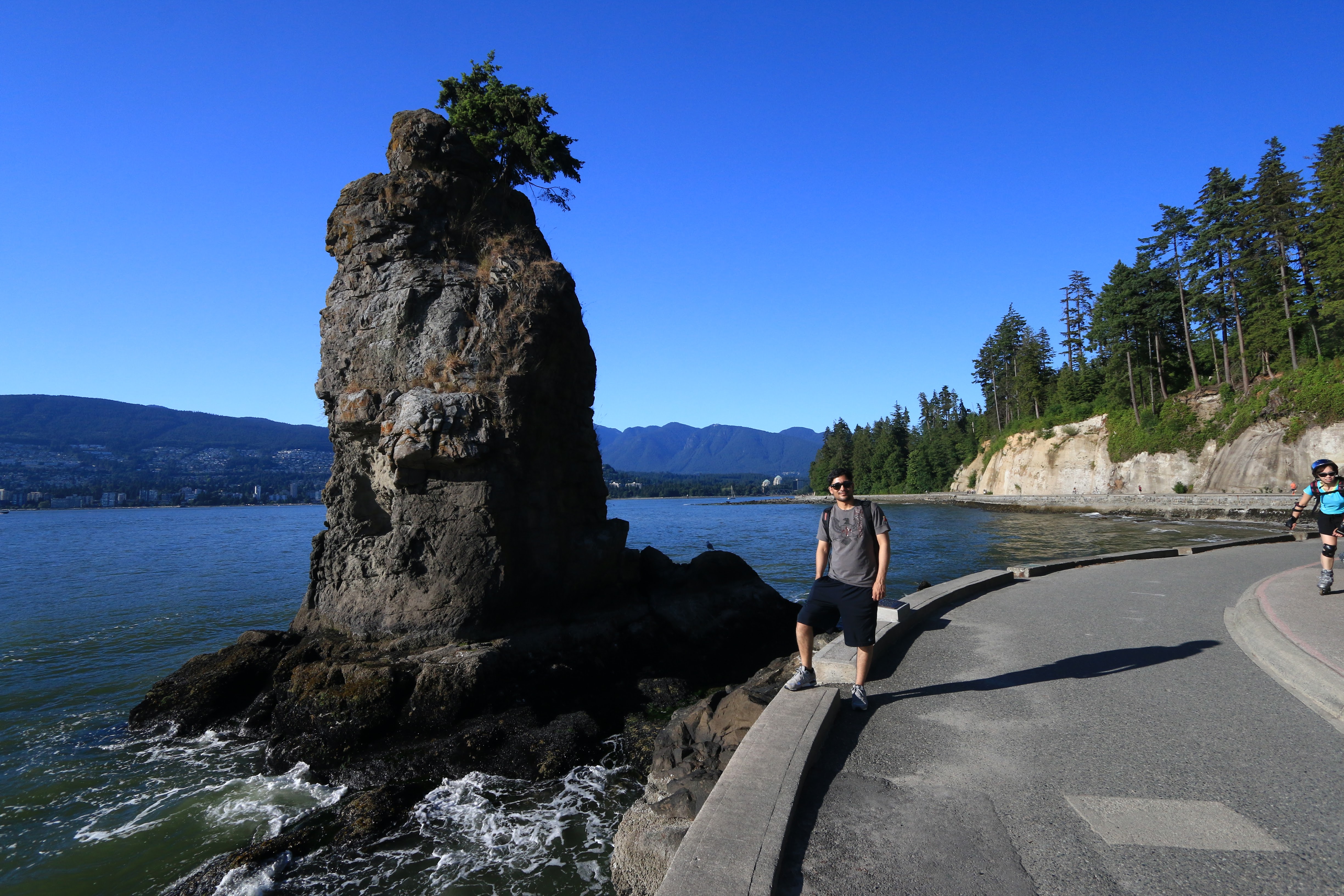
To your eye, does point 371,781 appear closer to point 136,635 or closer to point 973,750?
point 973,750

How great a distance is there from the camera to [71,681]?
14.3m

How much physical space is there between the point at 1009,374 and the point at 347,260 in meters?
93.7

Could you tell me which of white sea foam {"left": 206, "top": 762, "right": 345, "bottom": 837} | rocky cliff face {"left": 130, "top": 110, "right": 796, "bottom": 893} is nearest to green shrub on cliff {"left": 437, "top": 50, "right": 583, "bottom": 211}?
rocky cliff face {"left": 130, "top": 110, "right": 796, "bottom": 893}

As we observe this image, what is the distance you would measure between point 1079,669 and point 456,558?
10.6 metres

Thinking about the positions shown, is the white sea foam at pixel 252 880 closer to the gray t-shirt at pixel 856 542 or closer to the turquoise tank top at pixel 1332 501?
the gray t-shirt at pixel 856 542

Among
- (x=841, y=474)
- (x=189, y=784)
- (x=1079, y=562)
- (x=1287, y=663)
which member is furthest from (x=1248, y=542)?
(x=189, y=784)

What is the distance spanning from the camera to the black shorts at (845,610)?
19.2 ft

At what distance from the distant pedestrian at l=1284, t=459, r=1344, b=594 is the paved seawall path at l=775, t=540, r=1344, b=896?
1697mm

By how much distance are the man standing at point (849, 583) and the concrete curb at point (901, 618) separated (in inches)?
6.7

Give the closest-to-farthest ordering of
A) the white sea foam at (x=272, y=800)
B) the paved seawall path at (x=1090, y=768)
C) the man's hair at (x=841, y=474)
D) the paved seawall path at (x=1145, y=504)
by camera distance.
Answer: the paved seawall path at (x=1090, y=768) → the man's hair at (x=841, y=474) → the white sea foam at (x=272, y=800) → the paved seawall path at (x=1145, y=504)

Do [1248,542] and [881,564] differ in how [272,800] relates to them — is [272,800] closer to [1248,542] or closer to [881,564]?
[881,564]

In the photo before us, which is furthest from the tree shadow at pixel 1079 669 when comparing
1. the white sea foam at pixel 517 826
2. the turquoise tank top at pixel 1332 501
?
the turquoise tank top at pixel 1332 501

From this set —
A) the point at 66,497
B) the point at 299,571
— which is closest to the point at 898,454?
the point at 299,571

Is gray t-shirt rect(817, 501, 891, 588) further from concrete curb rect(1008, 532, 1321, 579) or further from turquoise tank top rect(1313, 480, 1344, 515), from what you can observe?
concrete curb rect(1008, 532, 1321, 579)
